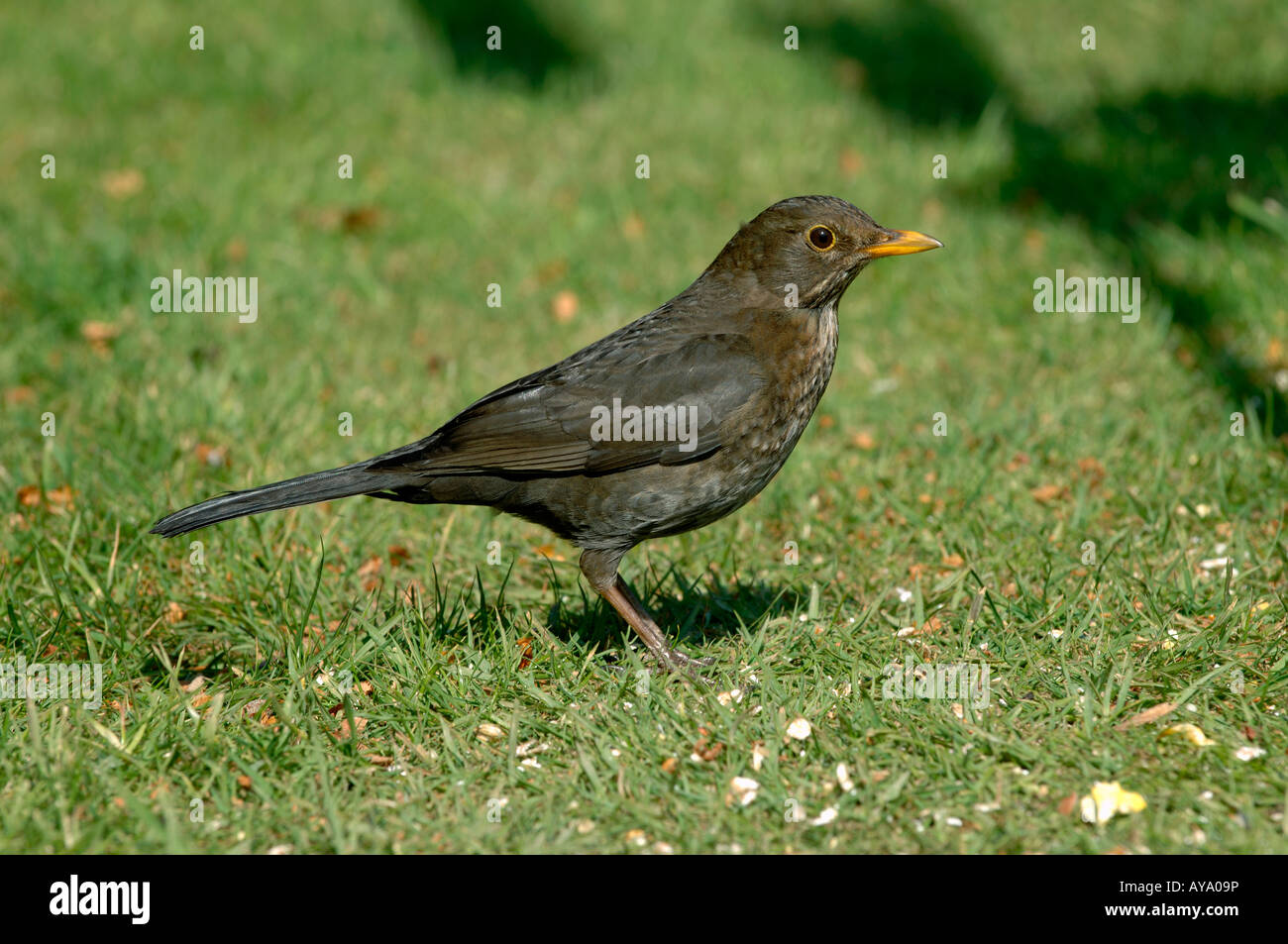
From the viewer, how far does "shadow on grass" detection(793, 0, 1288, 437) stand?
6176 mm

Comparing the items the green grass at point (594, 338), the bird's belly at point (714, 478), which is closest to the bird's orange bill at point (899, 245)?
the bird's belly at point (714, 478)

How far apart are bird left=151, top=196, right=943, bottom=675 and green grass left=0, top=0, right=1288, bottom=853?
413 mm

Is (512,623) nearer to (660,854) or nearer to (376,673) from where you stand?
(376,673)

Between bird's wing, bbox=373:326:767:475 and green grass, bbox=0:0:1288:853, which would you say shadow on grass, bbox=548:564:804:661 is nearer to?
green grass, bbox=0:0:1288:853

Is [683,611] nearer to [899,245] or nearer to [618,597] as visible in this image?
[618,597]

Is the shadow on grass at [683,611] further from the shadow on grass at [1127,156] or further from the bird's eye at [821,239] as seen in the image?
the shadow on grass at [1127,156]

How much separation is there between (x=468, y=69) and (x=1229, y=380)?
6.22 metres

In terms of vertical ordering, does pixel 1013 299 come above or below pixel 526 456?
above

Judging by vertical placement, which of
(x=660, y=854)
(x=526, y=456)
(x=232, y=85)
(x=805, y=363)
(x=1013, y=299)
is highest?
(x=232, y=85)

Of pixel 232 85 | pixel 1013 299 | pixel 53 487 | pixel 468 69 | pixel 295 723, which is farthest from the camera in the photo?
pixel 468 69

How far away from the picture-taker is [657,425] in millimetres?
3826

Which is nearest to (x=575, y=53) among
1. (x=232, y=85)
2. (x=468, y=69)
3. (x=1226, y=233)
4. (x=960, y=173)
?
(x=468, y=69)

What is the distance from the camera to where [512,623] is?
4.05 metres

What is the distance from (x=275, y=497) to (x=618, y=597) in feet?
3.56
